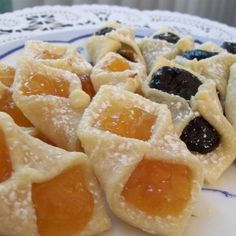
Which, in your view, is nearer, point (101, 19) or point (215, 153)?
point (215, 153)

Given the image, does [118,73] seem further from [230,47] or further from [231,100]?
[230,47]

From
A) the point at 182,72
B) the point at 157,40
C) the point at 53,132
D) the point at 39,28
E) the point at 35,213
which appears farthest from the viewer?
the point at 39,28

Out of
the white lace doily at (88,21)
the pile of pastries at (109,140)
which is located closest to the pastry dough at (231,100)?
the pile of pastries at (109,140)

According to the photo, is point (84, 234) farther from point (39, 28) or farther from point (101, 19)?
point (101, 19)

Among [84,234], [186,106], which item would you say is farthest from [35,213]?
[186,106]

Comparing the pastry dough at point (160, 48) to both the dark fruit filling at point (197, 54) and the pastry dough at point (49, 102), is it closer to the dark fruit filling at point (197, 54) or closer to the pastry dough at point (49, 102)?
the dark fruit filling at point (197, 54)

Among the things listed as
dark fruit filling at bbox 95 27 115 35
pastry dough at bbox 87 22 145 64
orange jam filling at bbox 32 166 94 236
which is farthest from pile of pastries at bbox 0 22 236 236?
dark fruit filling at bbox 95 27 115 35

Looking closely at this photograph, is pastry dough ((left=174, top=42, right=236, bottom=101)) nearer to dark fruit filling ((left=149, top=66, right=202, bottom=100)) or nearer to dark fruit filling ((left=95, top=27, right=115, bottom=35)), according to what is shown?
dark fruit filling ((left=149, top=66, right=202, bottom=100))
